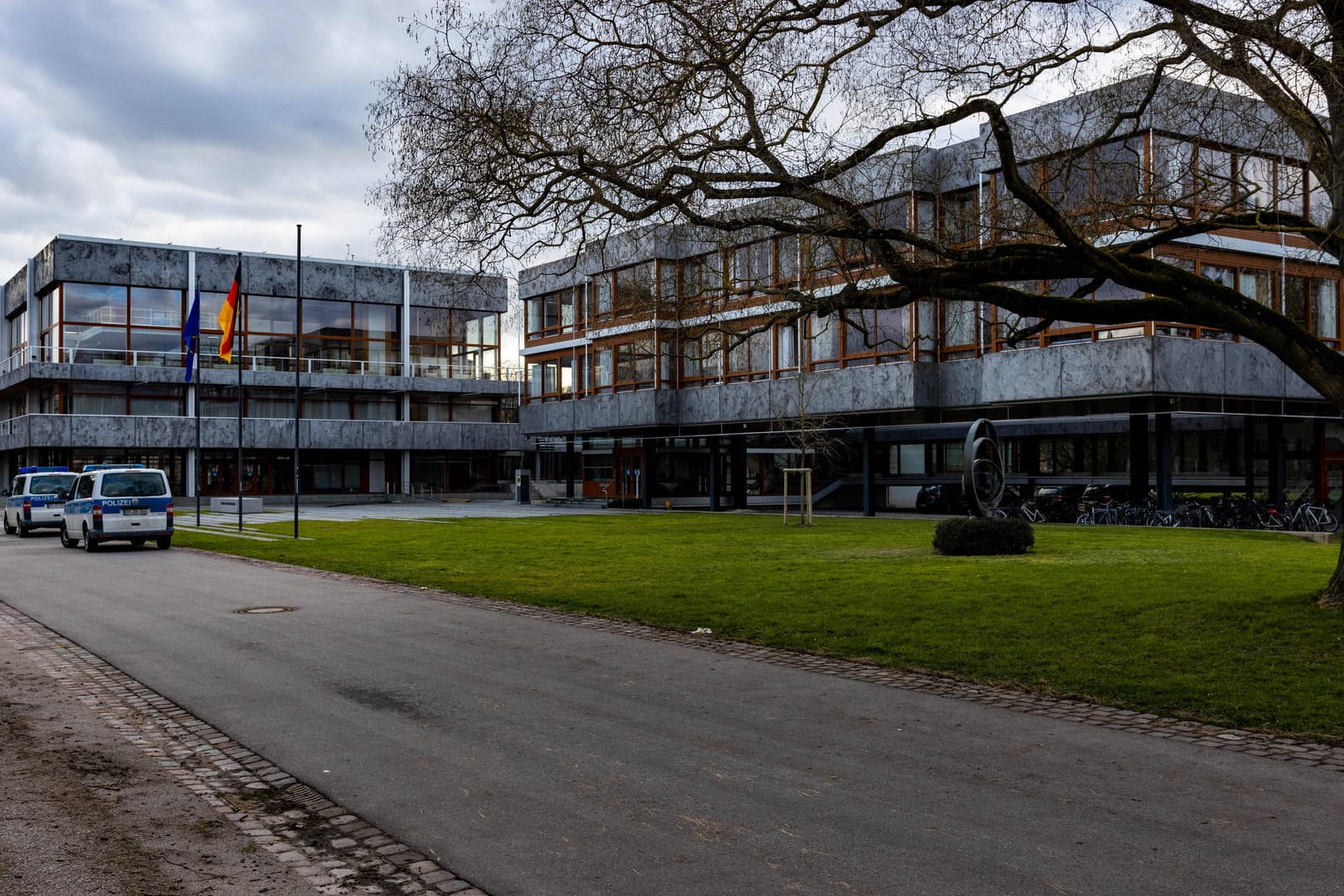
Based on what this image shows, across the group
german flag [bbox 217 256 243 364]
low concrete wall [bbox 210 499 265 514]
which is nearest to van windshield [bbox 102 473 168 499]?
german flag [bbox 217 256 243 364]

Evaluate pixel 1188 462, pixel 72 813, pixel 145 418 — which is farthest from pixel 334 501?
pixel 72 813

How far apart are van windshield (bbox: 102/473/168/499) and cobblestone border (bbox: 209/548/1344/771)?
16.9m

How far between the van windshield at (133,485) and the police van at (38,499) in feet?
25.1

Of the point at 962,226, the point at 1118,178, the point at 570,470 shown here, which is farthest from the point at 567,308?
the point at 1118,178

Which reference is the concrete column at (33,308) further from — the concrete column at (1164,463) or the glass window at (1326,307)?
the glass window at (1326,307)

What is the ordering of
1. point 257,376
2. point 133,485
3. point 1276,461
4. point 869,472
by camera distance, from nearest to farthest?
point 133,485 < point 1276,461 < point 869,472 < point 257,376

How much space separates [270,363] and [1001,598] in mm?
58352

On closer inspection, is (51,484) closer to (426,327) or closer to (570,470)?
(570,470)

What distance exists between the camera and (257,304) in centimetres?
6506

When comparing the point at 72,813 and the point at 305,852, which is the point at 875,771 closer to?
the point at 305,852

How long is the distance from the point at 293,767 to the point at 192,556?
19.7 metres

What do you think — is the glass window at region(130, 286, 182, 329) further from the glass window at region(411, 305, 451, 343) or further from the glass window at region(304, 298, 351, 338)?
the glass window at region(411, 305, 451, 343)

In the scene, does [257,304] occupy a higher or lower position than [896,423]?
higher

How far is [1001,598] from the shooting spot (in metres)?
14.2
